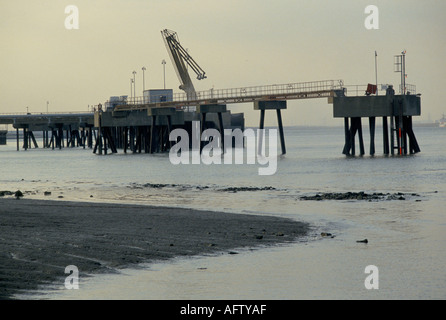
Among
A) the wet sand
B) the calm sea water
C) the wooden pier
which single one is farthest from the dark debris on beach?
the wooden pier

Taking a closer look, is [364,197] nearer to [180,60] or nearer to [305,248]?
[305,248]

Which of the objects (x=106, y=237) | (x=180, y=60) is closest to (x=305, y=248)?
(x=106, y=237)

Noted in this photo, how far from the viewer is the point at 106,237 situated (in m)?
20.0

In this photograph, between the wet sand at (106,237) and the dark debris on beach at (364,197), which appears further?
the dark debris on beach at (364,197)

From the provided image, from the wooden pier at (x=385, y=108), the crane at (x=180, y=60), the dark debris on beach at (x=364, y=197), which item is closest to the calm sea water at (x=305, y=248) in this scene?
the dark debris on beach at (x=364, y=197)

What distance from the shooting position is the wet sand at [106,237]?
1609 centimetres

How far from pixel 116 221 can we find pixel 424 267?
10543mm

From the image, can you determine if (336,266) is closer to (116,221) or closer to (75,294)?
(75,294)

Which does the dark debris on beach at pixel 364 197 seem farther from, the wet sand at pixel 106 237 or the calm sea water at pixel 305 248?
the wet sand at pixel 106 237

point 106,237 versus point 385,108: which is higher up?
point 385,108

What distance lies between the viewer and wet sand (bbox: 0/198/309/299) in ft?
52.8

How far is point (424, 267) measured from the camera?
16891 millimetres

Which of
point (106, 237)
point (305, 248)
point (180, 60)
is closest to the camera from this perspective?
point (305, 248)
